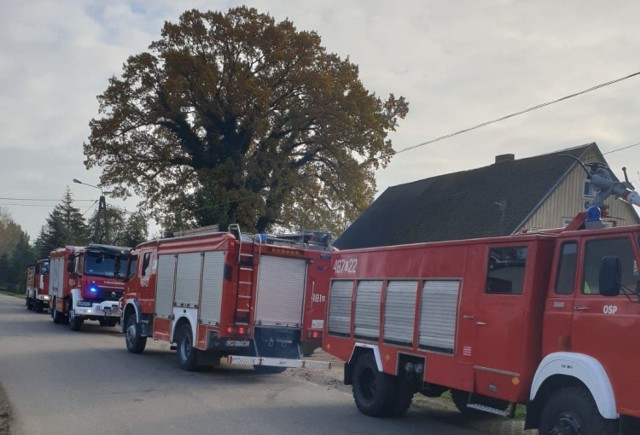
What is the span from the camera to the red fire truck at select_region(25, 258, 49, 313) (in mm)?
34153

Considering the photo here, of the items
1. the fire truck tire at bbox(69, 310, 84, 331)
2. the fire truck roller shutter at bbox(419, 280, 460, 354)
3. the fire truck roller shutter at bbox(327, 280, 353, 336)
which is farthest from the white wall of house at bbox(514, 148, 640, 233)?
the fire truck roller shutter at bbox(419, 280, 460, 354)

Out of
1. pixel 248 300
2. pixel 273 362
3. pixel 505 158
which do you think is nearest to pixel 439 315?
pixel 273 362

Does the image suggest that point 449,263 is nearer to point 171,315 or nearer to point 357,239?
point 171,315

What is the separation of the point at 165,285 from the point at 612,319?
11.7 metres

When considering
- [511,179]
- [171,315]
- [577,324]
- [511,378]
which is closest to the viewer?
[577,324]

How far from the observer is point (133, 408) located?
404 inches

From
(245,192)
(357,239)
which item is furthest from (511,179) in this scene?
(245,192)

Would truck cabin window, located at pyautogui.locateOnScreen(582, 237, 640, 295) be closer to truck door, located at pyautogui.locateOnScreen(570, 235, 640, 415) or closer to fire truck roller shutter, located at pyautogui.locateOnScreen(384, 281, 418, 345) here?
truck door, located at pyautogui.locateOnScreen(570, 235, 640, 415)

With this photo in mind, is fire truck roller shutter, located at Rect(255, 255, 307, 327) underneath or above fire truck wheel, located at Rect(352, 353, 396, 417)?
above

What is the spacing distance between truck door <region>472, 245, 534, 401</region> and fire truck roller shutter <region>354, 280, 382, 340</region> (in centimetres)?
218

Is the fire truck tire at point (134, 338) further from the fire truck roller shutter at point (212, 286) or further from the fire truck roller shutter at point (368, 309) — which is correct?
the fire truck roller shutter at point (368, 309)

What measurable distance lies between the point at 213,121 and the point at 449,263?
2634cm

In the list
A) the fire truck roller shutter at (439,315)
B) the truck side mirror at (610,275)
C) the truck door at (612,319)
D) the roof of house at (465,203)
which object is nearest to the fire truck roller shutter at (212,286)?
the fire truck roller shutter at (439,315)

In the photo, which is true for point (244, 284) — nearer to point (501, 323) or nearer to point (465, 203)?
point (501, 323)
